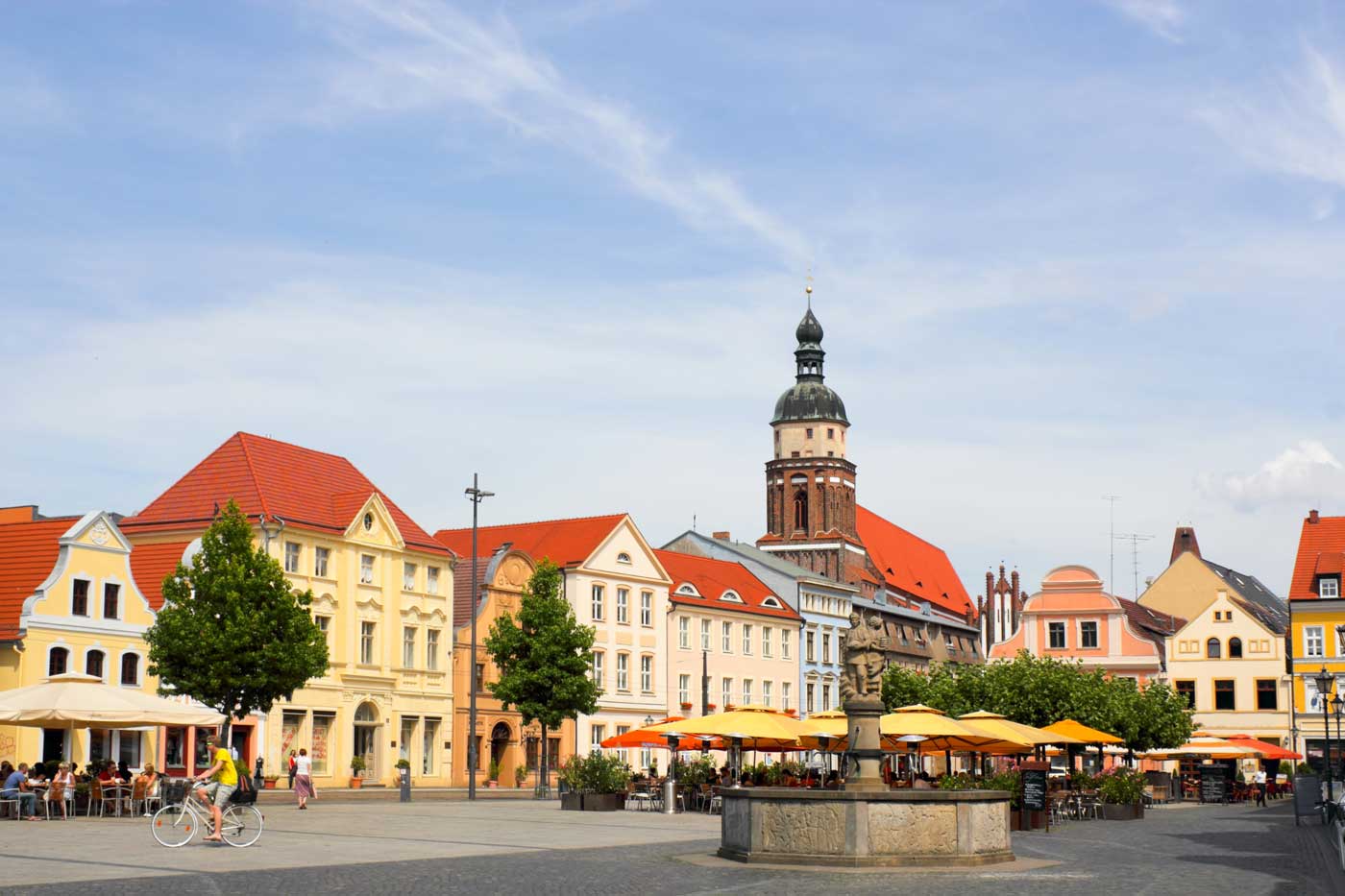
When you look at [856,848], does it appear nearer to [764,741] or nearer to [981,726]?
[981,726]

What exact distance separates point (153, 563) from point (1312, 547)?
50277 mm

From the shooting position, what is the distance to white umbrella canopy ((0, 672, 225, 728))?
34.7 meters

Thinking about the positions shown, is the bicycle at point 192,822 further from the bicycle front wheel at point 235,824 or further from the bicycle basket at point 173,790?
the bicycle basket at point 173,790

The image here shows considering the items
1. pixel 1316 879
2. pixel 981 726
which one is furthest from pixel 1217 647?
pixel 1316 879

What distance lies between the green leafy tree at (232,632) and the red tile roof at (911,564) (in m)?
73.0

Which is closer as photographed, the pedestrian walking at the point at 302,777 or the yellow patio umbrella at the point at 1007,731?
the yellow patio umbrella at the point at 1007,731

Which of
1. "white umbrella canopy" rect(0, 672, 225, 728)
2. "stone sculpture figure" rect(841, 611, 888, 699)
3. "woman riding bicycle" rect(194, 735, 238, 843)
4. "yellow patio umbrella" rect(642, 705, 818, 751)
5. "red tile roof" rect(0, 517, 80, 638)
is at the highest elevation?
"red tile roof" rect(0, 517, 80, 638)

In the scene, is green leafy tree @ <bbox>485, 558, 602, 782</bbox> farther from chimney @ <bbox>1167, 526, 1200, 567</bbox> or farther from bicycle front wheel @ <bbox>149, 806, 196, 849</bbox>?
chimney @ <bbox>1167, 526, 1200, 567</bbox>

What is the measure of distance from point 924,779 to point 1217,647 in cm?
3797

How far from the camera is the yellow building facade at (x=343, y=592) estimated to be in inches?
2371

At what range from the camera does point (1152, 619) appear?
325 ft

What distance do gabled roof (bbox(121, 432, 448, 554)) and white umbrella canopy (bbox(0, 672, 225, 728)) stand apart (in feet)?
74.7

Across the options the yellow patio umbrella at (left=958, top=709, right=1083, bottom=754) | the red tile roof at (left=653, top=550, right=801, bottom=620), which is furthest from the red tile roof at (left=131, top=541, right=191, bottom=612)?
the yellow patio umbrella at (left=958, top=709, right=1083, bottom=754)

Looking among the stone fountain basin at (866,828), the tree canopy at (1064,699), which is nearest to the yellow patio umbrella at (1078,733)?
the tree canopy at (1064,699)
